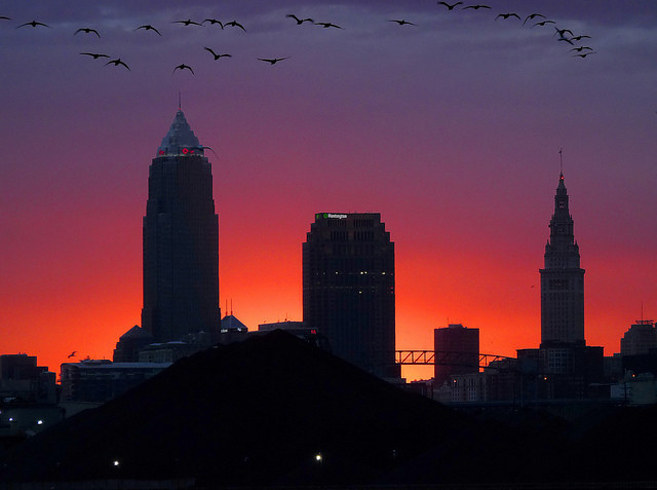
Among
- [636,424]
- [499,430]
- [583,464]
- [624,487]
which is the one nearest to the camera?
[624,487]

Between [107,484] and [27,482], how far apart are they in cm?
1071

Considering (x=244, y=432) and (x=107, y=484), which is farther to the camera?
(x=244, y=432)

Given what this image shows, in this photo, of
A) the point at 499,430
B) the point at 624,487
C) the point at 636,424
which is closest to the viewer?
the point at 624,487

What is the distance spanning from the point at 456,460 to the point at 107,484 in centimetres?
3451

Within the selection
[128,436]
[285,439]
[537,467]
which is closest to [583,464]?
[537,467]

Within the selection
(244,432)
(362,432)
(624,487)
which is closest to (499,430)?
(362,432)

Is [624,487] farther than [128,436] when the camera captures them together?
No

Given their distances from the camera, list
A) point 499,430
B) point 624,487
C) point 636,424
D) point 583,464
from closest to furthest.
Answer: point 624,487 → point 583,464 → point 636,424 → point 499,430

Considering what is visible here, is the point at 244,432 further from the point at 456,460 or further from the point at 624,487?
the point at 624,487

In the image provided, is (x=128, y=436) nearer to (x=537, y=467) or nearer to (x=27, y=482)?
(x=27, y=482)

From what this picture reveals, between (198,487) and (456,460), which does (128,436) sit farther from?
(456,460)

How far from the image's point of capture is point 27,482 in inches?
7279

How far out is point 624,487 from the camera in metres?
152

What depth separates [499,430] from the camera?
192 meters
